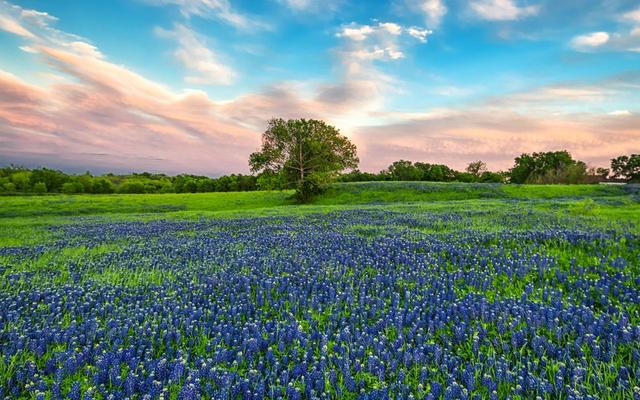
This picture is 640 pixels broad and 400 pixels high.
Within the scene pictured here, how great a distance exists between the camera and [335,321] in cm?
521

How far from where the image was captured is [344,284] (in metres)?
6.92

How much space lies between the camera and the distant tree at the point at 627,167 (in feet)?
373

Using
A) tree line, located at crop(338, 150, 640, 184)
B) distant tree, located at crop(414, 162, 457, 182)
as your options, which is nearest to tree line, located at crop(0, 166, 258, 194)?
tree line, located at crop(338, 150, 640, 184)

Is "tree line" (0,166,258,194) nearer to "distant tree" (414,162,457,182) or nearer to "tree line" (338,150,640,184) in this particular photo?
"tree line" (338,150,640,184)

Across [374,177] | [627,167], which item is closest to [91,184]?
[374,177]

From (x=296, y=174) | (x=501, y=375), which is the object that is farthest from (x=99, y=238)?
(x=296, y=174)

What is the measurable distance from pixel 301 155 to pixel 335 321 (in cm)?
4184

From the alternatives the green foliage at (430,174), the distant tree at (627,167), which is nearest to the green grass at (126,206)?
the green foliage at (430,174)

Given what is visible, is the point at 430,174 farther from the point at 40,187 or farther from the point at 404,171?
the point at 40,187

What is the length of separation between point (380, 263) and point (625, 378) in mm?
4922

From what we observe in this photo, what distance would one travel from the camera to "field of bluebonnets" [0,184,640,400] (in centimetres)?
365

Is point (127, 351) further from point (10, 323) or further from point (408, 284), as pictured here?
point (408, 284)

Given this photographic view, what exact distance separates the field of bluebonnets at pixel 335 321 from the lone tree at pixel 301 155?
35.5 m

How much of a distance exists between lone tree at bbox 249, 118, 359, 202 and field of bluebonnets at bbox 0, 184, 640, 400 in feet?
116
